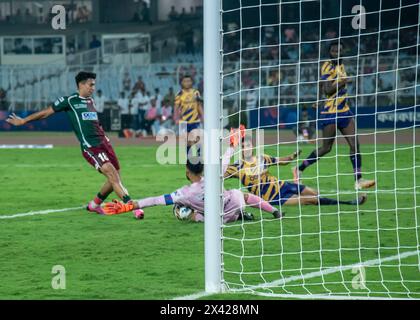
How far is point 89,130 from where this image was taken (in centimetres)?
1286

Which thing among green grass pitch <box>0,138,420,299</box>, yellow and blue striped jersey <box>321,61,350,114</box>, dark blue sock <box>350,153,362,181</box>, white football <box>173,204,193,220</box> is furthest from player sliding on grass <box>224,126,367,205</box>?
yellow and blue striped jersey <box>321,61,350,114</box>

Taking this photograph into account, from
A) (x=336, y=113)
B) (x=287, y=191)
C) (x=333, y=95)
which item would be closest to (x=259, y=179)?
(x=287, y=191)

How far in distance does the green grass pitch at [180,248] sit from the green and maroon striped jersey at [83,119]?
1.06 metres

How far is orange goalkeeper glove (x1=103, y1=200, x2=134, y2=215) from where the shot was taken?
1163cm

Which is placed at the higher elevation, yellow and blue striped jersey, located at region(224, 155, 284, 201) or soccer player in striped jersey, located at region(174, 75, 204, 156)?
soccer player in striped jersey, located at region(174, 75, 204, 156)

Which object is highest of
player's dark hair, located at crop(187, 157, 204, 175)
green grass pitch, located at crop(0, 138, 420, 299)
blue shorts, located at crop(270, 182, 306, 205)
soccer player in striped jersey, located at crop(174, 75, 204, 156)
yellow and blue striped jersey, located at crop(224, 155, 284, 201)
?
soccer player in striped jersey, located at crop(174, 75, 204, 156)

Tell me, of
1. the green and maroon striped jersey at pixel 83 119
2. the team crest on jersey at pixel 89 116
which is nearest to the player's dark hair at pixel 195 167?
the green and maroon striped jersey at pixel 83 119

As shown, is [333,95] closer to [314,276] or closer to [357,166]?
[357,166]

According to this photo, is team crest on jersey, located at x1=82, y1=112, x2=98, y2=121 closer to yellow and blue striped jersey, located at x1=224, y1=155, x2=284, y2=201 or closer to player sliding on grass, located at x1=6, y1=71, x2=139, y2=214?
player sliding on grass, located at x1=6, y1=71, x2=139, y2=214

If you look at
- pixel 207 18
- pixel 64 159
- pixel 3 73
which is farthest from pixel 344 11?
pixel 207 18

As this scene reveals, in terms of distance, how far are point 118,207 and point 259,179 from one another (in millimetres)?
1870

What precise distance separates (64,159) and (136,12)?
2373 cm

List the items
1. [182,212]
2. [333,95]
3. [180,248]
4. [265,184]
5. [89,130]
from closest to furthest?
1. [180,248]
2. [182,212]
3. [265,184]
4. [89,130]
5. [333,95]

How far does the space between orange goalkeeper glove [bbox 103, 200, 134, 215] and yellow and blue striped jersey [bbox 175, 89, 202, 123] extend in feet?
20.5
